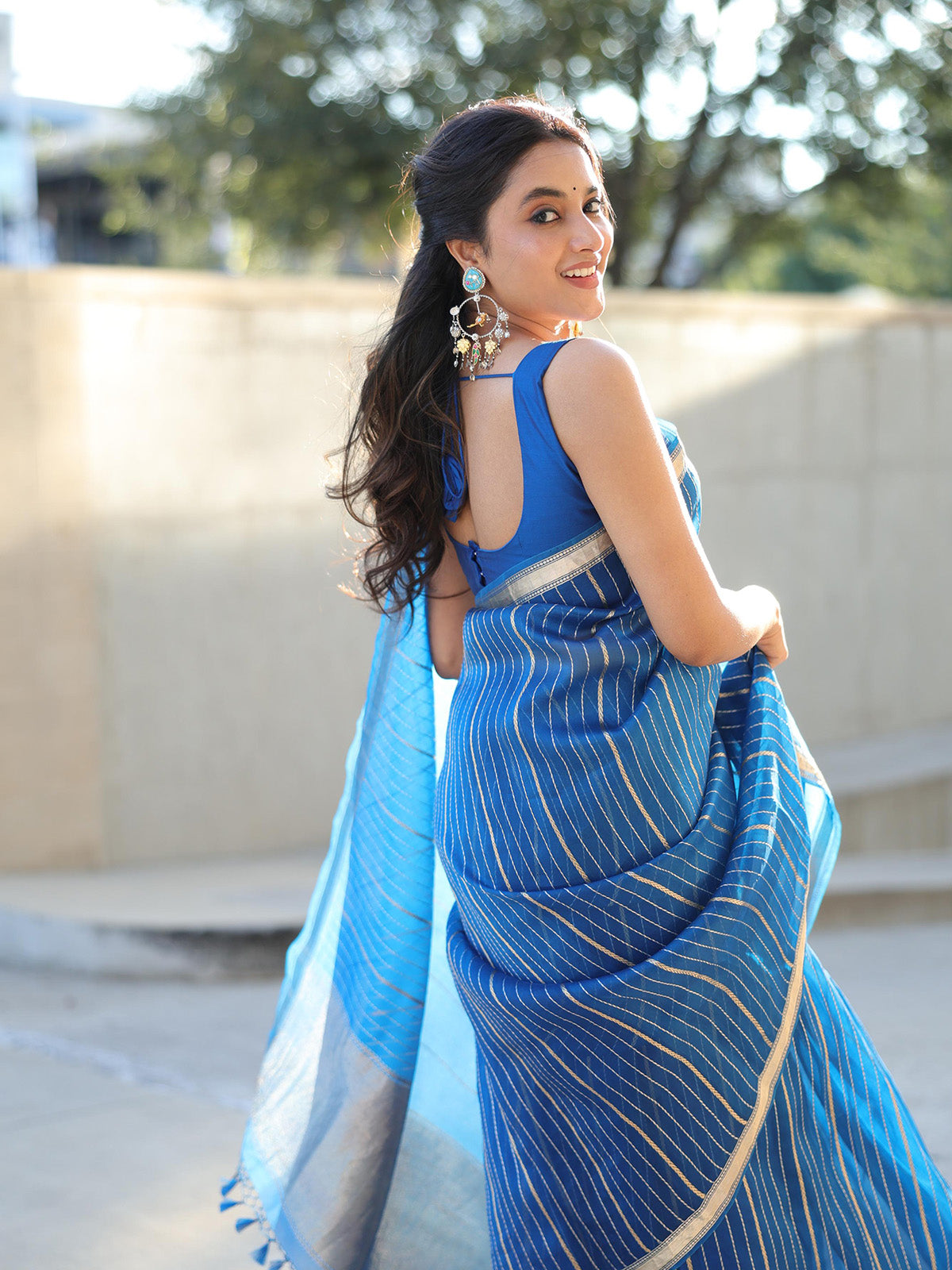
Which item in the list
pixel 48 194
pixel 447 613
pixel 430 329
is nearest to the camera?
pixel 430 329

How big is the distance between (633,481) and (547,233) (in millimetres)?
376

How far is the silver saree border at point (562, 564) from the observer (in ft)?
5.26

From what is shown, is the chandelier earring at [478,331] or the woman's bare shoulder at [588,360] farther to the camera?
the chandelier earring at [478,331]

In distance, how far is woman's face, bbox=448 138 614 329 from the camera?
1691 mm

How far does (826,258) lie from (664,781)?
22533 mm

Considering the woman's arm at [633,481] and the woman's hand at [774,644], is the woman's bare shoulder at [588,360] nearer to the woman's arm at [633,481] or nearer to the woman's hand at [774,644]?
the woman's arm at [633,481]

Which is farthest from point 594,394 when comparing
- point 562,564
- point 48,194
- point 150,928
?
point 48,194

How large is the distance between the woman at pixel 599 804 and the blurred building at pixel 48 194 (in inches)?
1373

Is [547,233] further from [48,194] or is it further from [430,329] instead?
[48,194]

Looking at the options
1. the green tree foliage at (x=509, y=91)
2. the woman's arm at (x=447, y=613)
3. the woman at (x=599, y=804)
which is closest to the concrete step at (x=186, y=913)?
the woman's arm at (x=447, y=613)

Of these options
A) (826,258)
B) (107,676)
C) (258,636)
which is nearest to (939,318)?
(258,636)

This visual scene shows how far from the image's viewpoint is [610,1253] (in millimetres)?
1582

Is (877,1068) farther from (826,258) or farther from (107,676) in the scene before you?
(826,258)

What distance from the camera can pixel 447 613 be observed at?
201cm
